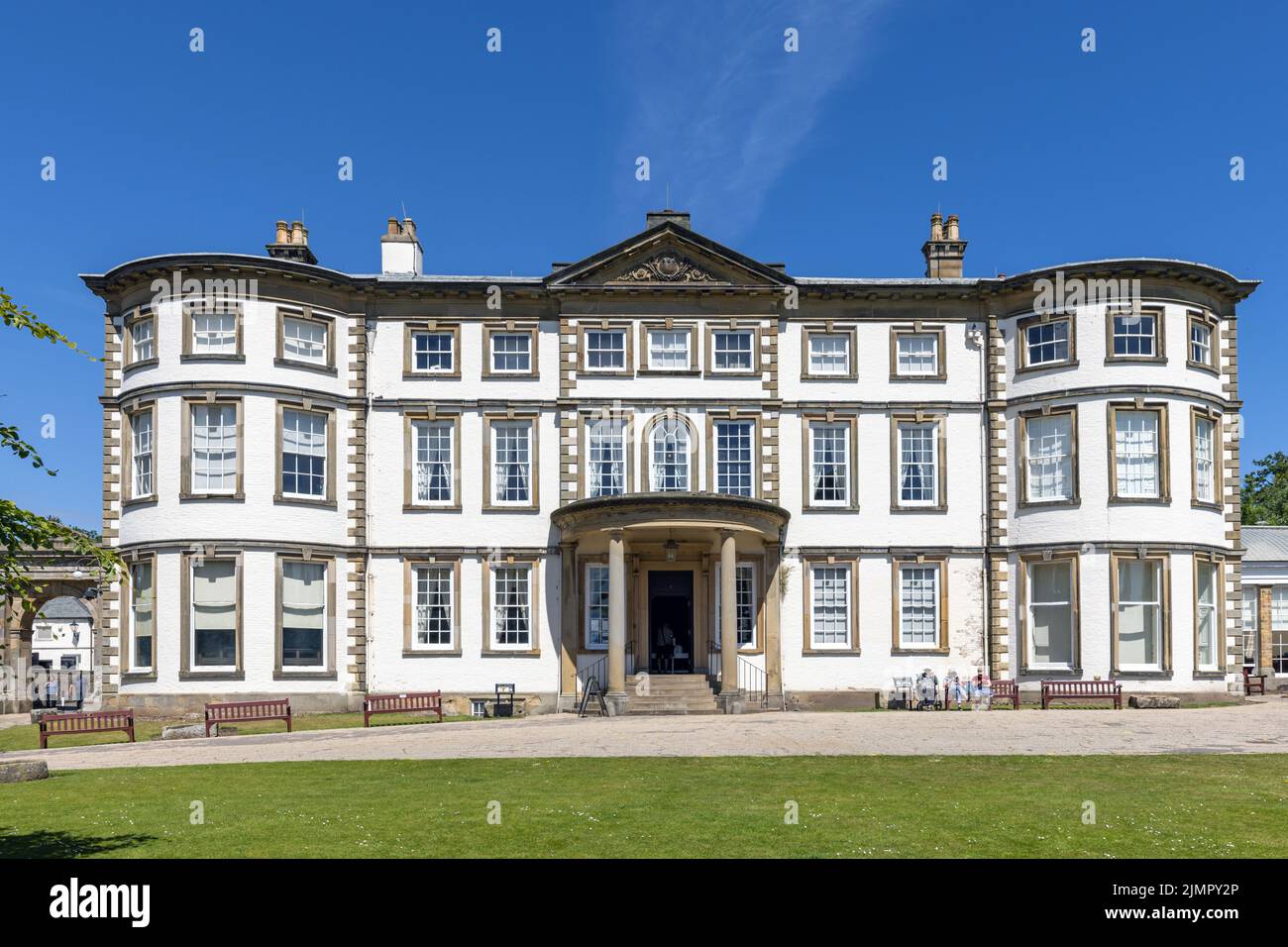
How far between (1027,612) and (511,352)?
16463 mm

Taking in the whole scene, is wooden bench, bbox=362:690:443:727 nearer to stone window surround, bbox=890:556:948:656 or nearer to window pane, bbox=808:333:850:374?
stone window surround, bbox=890:556:948:656

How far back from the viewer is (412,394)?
36125 mm

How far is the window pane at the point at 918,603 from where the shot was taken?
1417 inches

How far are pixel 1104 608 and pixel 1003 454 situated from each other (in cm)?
509

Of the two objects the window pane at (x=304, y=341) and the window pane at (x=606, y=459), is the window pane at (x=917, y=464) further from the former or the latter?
the window pane at (x=304, y=341)

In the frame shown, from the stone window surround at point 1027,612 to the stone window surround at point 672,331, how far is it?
10846 millimetres

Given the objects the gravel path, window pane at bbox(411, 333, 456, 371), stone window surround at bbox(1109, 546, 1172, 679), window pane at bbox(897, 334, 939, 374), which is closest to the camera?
the gravel path

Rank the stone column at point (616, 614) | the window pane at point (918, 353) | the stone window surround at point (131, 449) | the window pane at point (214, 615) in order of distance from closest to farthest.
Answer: the stone column at point (616, 614)
the window pane at point (214, 615)
the stone window surround at point (131, 449)
the window pane at point (918, 353)

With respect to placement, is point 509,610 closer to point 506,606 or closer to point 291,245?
point 506,606

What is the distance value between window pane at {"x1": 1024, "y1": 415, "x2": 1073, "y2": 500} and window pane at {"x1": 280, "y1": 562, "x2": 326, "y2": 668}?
20235mm

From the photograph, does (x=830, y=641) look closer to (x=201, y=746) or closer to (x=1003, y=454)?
(x=1003, y=454)

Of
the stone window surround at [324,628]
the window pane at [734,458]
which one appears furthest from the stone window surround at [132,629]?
the window pane at [734,458]

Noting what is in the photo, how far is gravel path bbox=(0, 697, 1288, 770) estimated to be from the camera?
21.6m

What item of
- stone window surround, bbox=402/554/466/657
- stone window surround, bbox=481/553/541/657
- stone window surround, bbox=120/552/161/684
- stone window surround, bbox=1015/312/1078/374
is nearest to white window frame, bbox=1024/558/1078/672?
stone window surround, bbox=1015/312/1078/374
